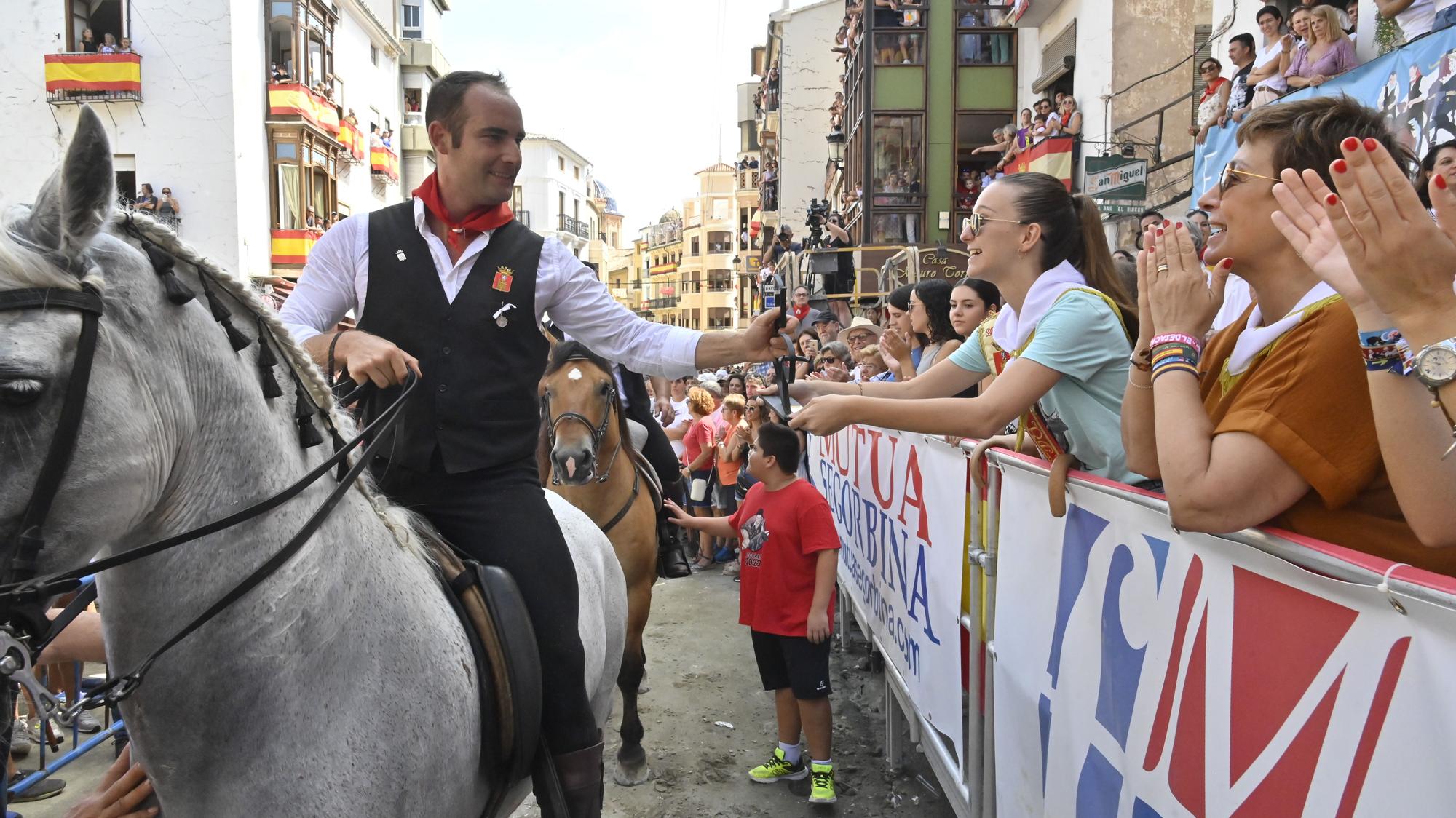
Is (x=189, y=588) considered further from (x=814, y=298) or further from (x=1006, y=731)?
(x=814, y=298)

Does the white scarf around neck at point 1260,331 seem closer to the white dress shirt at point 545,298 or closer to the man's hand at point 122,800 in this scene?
the white dress shirt at point 545,298

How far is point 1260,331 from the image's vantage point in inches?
78.9

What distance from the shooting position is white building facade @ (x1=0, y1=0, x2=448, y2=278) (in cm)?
2541

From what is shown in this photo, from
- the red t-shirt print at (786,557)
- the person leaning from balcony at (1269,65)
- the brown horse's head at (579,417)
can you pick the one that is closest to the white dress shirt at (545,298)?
the red t-shirt print at (786,557)

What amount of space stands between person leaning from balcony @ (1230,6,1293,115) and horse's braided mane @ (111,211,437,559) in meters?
9.10

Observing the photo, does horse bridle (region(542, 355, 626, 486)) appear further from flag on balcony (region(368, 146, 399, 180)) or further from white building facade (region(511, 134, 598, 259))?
white building facade (region(511, 134, 598, 259))

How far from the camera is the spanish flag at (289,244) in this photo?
2855cm

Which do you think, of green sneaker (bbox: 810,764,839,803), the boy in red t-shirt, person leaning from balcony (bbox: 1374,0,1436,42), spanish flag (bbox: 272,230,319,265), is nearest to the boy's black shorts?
the boy in red t-shirt

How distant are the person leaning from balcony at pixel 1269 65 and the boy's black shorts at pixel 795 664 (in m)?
7.21

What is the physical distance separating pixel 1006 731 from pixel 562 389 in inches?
141

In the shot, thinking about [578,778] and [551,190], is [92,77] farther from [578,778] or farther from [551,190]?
[551,190]

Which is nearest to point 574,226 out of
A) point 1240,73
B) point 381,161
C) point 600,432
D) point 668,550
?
point 381,161

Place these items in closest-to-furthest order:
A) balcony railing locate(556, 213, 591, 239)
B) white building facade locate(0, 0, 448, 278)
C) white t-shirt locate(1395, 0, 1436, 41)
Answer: white t-shirt locate(1395, 0, 1436, 41)
white building facade locate(0, 0, 448, 278)
balcony railing locate(556, 213, 591, 239)

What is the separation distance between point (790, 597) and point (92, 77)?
95.7ft
